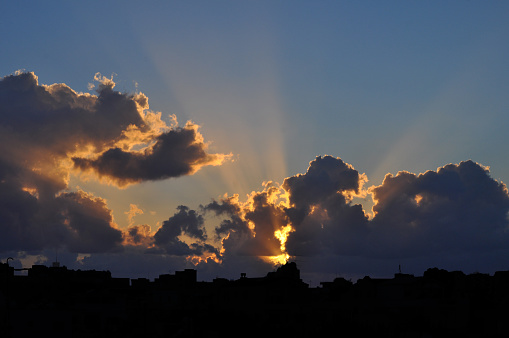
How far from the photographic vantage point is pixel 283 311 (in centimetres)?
9600

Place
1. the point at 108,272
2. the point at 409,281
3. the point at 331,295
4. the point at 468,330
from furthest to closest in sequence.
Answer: the point at 108,272 → the point at 331,295 → the point at 409,281 → the point at 468,330

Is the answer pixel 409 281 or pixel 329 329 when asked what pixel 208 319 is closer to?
pixel 329 329

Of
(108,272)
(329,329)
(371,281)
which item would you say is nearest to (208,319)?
(329,329)

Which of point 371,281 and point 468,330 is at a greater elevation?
point 371,281

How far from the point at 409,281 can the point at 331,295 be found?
682 inches

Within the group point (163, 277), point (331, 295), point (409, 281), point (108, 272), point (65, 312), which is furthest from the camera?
point (108, 272)

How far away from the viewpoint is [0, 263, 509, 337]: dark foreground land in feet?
277

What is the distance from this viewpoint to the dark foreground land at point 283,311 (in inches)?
3324

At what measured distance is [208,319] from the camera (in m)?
94.4

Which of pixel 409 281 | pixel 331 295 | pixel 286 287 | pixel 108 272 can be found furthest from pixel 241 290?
→ pixel 108 272

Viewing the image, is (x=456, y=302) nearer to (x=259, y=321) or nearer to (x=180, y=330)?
(x=259, y=321)

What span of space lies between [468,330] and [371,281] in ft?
70.3

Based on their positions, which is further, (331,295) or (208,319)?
(331,295)

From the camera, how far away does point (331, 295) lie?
111 meters
